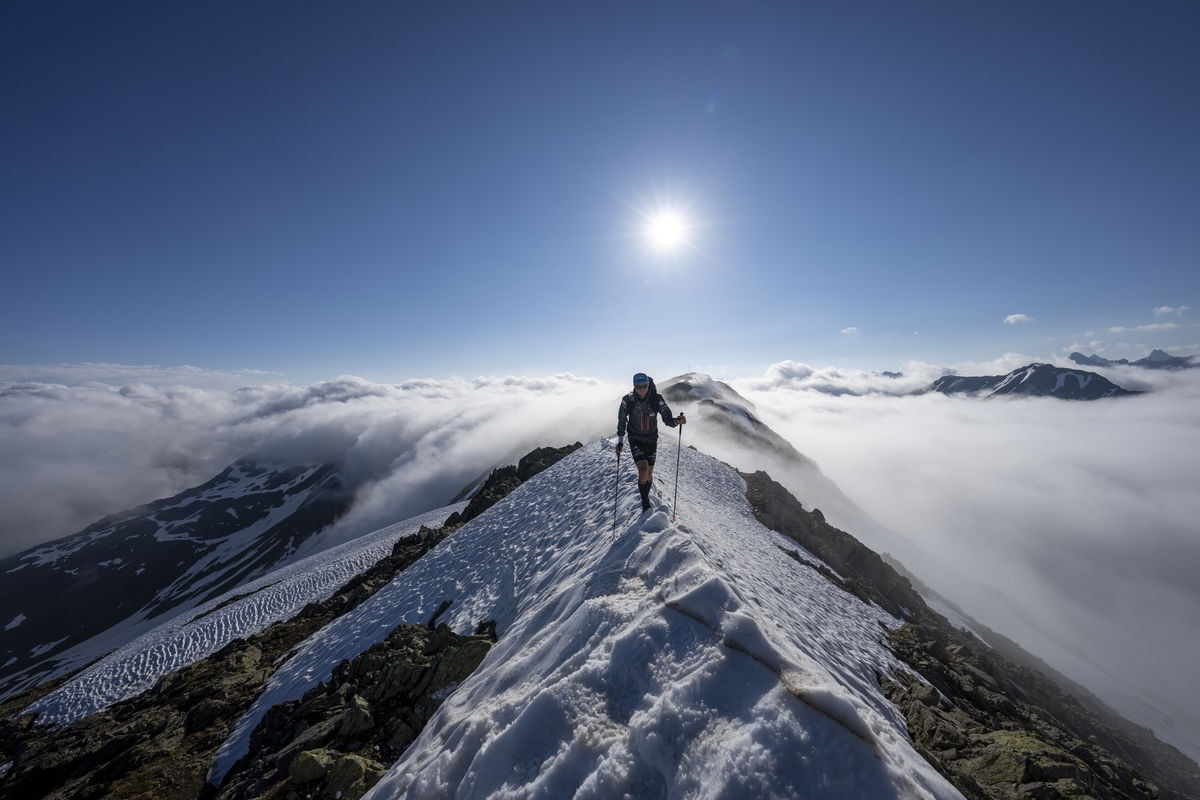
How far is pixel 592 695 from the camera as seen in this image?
5.53m

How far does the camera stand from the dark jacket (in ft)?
39.7

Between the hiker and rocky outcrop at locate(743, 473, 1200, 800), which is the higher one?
the hiker

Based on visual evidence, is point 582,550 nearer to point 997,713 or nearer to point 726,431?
point 997,713

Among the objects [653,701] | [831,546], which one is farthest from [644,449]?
[831,546]

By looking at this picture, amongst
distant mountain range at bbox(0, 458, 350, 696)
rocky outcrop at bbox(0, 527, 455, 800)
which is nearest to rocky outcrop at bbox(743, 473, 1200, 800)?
rocky outcrop at bbox(0, 527, 455, 800)

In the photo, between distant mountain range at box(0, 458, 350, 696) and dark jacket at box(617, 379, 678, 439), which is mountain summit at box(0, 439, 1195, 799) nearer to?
dark jacket at box(617, 379, 678, 439)

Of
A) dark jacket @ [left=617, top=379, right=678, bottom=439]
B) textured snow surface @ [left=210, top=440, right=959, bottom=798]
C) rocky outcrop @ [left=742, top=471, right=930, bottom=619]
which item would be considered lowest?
rocky outcrop @ [left=742, top=471, right=930, bottom=619]

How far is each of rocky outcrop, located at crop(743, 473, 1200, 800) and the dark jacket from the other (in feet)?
26.3

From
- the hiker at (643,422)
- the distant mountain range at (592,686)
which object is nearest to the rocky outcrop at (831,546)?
the distant mountain range at (592,686)

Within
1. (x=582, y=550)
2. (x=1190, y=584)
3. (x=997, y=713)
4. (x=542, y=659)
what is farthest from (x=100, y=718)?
(x=1190, y=584)

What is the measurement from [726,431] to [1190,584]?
762ft

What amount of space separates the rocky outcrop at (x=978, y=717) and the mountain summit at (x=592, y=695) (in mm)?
86

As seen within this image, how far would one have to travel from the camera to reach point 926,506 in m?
167

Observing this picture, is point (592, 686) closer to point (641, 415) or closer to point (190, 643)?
point (641, 415)
